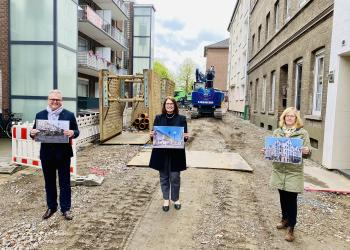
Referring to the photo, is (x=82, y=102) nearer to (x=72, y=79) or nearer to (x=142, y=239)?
(x=72, y=79)

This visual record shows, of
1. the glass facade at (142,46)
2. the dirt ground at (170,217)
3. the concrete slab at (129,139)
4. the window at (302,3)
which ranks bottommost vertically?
the dirt ground at (170,217)

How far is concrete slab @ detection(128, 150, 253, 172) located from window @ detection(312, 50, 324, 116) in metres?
2.96

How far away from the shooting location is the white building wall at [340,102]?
8.55 m

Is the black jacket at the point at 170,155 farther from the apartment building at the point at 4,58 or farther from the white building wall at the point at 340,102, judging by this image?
the apartment building at the point at 4,58

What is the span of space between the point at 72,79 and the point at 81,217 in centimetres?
1131

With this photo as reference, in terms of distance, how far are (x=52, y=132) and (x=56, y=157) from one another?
1.20ft

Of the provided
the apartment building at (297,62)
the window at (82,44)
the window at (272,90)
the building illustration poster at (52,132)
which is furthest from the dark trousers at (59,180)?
the window at (82,44)

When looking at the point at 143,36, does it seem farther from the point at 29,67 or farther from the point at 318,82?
the point at 318,82

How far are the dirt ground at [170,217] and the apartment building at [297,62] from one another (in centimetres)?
402

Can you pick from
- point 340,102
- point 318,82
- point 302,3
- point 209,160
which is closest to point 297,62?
point 302,3

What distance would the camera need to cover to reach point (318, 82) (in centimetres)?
1087

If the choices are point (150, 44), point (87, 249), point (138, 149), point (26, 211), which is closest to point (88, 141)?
point (138, 149)

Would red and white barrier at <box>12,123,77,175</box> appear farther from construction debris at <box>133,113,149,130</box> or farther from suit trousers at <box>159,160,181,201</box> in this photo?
construction debris at <box>133,113,149,130</box>

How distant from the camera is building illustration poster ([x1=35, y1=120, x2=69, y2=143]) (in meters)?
4.92
